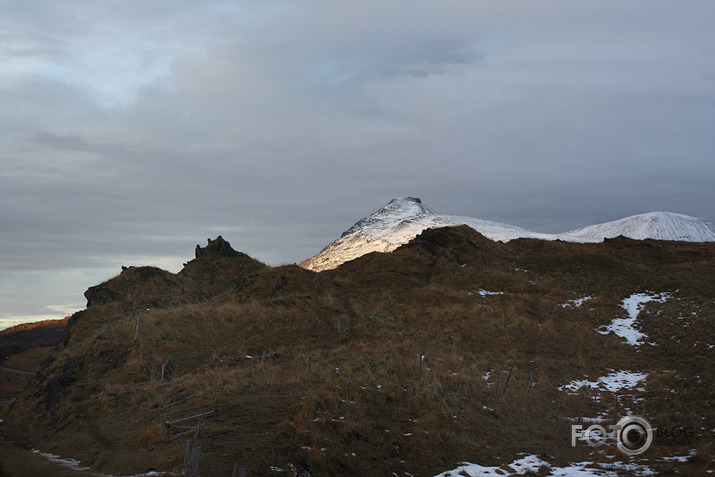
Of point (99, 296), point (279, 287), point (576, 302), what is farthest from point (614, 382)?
point (99, 296)

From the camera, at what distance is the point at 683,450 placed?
16828 mm

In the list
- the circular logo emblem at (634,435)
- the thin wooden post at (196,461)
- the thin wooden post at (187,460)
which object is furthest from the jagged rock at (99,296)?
the circular logo emblem at (634,435)

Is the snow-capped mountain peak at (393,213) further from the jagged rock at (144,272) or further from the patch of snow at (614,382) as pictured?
the patch of snow at (614,382)

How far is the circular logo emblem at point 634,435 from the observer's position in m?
17.7

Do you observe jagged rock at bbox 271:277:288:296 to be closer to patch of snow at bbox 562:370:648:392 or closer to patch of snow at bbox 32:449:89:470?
patch of snow at bbox 562:370:648:392

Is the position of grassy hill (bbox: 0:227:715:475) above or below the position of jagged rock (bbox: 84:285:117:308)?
below

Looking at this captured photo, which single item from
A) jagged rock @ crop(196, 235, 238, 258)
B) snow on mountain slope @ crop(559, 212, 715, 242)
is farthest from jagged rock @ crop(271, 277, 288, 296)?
snow on mountain slope @ crop(559, 212, 715, 242)

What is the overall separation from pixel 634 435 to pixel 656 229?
18878 centimetres

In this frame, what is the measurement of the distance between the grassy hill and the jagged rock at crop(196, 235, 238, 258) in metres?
→ 0.21

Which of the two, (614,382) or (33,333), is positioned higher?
(33,333)

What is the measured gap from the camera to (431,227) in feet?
446

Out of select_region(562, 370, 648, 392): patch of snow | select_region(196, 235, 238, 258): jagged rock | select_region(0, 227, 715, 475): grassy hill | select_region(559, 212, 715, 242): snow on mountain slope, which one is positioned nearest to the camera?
select_region(0, 227, 715, 475): grassy hill

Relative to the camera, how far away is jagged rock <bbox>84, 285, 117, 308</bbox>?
46219 millimetres

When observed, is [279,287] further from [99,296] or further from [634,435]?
[634,435]
